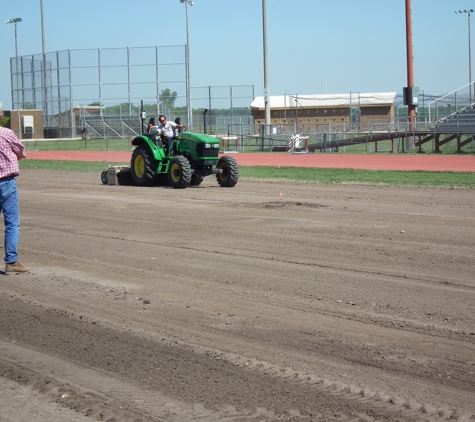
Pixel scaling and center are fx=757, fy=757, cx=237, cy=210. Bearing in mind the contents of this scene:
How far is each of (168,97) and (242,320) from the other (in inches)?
2231

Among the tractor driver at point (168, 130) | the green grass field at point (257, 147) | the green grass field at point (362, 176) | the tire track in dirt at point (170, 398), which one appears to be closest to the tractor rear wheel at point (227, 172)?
the tractor driver at point (168, 130)

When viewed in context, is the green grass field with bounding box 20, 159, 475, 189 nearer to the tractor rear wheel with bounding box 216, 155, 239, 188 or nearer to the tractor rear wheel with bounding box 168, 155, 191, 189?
the tractor rear wheel with bounding box 216, 155, 239, 188

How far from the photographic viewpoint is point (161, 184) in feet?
67.3

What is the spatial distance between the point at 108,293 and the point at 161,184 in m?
12.9

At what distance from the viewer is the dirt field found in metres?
4.80

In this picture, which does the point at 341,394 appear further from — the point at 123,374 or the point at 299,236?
the point at 299,236

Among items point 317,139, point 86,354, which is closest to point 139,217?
point 86,354

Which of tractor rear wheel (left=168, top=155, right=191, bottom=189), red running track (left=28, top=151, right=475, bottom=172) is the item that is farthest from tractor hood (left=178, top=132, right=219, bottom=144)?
red running track (left=28, top=151, right=475, bottom=172)

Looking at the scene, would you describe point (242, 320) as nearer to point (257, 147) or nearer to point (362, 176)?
point (362, 176)

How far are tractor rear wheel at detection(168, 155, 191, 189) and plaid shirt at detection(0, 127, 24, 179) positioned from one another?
10.1m

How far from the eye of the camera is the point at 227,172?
19562 millimetres

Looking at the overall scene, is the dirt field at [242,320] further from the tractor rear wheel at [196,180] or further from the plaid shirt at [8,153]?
the tractor rear wheel at [196,180]

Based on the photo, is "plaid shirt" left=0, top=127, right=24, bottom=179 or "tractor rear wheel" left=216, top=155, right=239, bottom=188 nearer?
"plaid shirt" left=0, top=127, right=24, bottom=179

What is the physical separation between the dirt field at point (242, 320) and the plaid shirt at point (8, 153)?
1206mm
